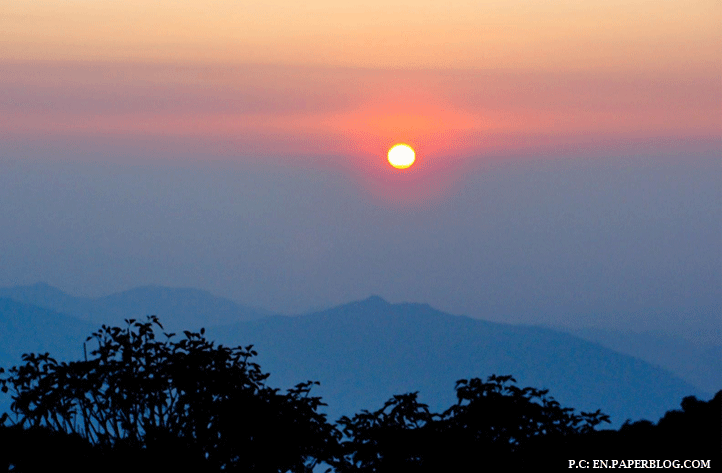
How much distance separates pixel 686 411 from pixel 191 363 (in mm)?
9156

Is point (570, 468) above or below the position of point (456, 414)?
below

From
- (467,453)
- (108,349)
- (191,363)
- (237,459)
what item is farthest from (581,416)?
(108,349)

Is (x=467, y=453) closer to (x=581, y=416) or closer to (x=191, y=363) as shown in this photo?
(x=581, y=416)

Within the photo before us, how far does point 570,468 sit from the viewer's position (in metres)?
12.8

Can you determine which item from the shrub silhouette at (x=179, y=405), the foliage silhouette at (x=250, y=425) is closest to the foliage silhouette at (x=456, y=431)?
the foliage silhouette at (x=250, y=425)

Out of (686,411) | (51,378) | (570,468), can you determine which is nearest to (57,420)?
(51,378)

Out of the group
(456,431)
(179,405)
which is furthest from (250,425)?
(456,431)

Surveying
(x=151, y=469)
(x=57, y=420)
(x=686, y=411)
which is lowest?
(x=151, y=469)

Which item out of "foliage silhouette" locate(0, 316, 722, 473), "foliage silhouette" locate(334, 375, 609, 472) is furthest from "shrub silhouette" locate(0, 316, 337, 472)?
"foliage silhouette" locate(334, 375, 609, 472)

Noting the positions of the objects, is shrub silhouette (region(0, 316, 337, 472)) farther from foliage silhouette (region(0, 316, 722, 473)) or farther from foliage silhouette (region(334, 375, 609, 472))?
foliage silhouette (region(334, 375, 609, 472))

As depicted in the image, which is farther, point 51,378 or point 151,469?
point 51,378

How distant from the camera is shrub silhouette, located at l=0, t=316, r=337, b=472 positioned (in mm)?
15039

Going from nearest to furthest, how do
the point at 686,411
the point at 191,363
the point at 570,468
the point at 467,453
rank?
the point at 570,468 → the point at 467,453 → the point at 686,411 → the point at 191,363

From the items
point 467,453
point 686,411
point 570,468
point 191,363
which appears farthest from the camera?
point 191,363
